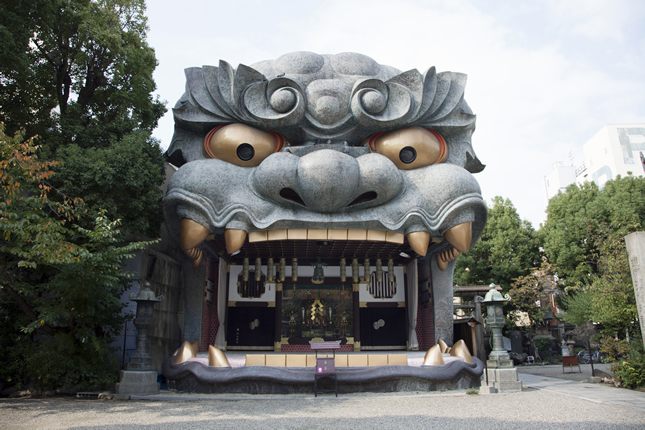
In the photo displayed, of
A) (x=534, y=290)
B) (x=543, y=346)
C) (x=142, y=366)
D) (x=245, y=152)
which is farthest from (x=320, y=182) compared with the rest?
(x=543, y=346)

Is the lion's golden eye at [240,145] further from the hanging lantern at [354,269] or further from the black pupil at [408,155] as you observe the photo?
the hanging lantern at [354,269]

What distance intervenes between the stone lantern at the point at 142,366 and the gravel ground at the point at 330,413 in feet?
1.91

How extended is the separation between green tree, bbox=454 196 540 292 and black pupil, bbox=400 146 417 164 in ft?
50.3

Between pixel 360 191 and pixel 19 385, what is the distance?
319 inches

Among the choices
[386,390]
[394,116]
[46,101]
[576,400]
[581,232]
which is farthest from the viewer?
[581,232]

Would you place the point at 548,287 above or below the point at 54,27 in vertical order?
below

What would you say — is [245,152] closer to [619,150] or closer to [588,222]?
[588,222]

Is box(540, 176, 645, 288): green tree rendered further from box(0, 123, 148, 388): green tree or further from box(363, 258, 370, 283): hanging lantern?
box(0, 123, 148, 388): green tree

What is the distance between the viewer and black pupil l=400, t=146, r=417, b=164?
10930 mm

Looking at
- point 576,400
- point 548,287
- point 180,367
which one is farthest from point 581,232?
point 180,367

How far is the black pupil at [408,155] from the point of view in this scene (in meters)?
10.9

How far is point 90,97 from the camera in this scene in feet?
39.8

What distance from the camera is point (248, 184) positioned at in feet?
33.8

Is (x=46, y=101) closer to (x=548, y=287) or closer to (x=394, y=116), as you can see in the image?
(x=394, y=116)
